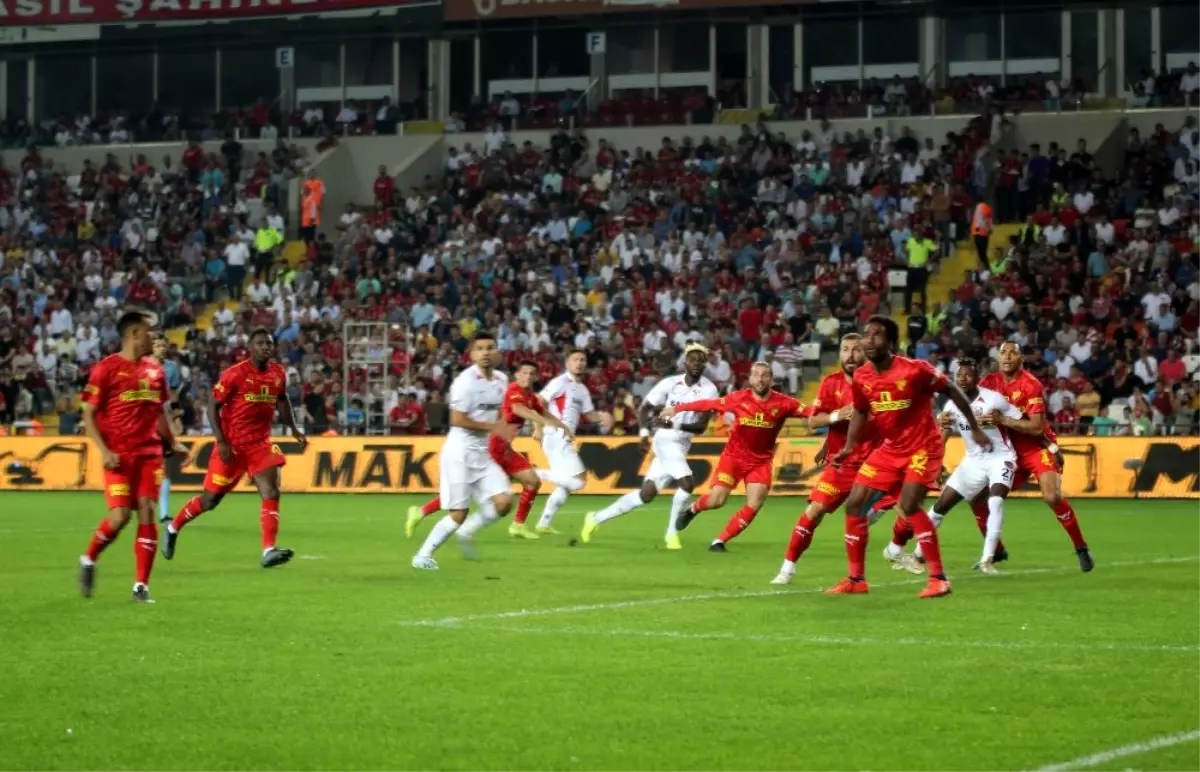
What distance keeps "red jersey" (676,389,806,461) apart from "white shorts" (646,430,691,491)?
1634 millimetres

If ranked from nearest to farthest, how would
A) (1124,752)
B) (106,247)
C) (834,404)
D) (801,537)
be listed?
(1124,752)
(801,537)
(834,404)
(106,247)

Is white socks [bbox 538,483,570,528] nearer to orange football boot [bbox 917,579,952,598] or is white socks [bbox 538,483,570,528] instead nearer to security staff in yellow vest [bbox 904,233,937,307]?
orange football boot [bbox 917,579,952,598]

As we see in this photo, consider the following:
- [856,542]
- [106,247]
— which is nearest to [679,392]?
[856,542]

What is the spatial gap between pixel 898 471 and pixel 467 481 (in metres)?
4.54

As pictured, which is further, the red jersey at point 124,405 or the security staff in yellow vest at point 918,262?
the security staff in yellow vest at point 918,262

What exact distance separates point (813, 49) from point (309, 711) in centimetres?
4238

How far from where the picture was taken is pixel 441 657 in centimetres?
1217

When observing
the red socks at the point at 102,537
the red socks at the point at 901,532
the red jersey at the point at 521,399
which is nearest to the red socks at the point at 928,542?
the red socks at the point at 901,532

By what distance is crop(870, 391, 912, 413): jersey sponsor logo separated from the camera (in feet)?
52.3

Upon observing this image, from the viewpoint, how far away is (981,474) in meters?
19.1

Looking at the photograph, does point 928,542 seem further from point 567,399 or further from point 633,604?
point 567,399

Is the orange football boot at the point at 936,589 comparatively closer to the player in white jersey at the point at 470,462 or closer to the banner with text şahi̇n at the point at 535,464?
the player in white jersey at the point at 470,462

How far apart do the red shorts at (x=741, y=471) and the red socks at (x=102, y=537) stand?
25.8ft

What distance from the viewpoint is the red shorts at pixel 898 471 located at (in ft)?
52.5
